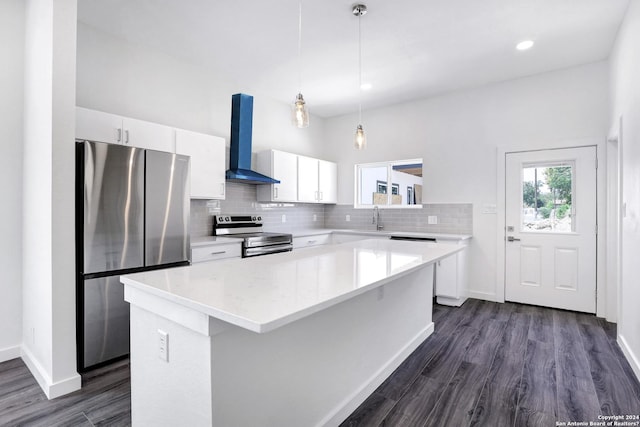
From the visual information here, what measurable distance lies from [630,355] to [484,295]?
6.22ft

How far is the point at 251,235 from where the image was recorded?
4.03m

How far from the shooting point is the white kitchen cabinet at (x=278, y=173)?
15.0ft

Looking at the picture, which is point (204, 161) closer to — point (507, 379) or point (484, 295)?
point (507, 379)

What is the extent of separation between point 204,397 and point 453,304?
3.64 meters

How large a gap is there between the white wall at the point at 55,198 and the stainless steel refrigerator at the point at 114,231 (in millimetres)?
199

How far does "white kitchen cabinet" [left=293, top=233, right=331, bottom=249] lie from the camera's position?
4526 mm

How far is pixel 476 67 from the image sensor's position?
12.7 ft

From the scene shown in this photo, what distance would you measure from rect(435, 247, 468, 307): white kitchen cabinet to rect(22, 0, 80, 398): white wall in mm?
3745

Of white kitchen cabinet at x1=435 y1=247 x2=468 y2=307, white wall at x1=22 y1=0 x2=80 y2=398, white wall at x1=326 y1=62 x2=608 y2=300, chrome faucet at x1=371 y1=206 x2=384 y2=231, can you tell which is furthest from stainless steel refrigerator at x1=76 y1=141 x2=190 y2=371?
white wall at x1=326 y1=62 x2=608 y2=300

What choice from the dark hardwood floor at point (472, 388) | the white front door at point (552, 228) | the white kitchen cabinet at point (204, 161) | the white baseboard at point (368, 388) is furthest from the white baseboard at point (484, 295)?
the white kitchen cabinet at point (204, 161)

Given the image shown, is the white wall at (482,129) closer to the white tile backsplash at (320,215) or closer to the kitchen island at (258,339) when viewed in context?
the white tile backsplash at (320,215)

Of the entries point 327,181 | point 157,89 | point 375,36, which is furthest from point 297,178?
point 375,36

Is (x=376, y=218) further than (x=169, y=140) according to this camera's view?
Yes

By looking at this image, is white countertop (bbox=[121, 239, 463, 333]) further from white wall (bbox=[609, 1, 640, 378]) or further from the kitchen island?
white wall (bbox=[609, 1, 640, 378])
